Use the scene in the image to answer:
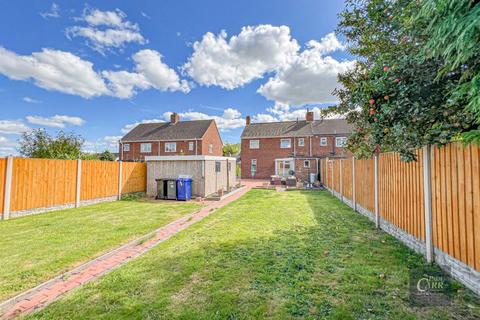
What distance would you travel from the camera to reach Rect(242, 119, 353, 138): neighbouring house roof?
27688mm

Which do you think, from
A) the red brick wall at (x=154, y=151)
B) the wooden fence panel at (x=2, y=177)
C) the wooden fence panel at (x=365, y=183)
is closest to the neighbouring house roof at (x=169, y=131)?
the red brick wall at (x=154, y=151)

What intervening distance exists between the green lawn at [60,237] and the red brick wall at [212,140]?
71.7ft

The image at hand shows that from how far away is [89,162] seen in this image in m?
10.6

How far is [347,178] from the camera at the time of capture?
10094mm

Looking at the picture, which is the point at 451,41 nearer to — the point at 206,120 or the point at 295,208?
the point at 295,208

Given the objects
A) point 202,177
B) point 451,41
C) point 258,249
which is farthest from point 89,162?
point 451,41

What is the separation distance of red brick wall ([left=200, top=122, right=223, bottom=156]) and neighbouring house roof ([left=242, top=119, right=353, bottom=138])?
5260 mm

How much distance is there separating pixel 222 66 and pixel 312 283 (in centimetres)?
1646

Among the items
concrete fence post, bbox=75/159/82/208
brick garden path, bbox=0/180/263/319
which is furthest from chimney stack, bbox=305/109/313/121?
brick garden path, bbox=0/180/263/319

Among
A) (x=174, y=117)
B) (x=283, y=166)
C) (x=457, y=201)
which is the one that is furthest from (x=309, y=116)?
(x=457, y=201)

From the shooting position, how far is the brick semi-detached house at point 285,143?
27.2 metres

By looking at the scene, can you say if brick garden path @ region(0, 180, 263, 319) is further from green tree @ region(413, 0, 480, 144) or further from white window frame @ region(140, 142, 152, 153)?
white window frame @ region(140, 142, 152, 153)

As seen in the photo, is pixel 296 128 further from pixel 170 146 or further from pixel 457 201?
pixel 457 201

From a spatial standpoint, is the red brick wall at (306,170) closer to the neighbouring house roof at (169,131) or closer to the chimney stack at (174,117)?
the neighbouring house roof at (169,131)
